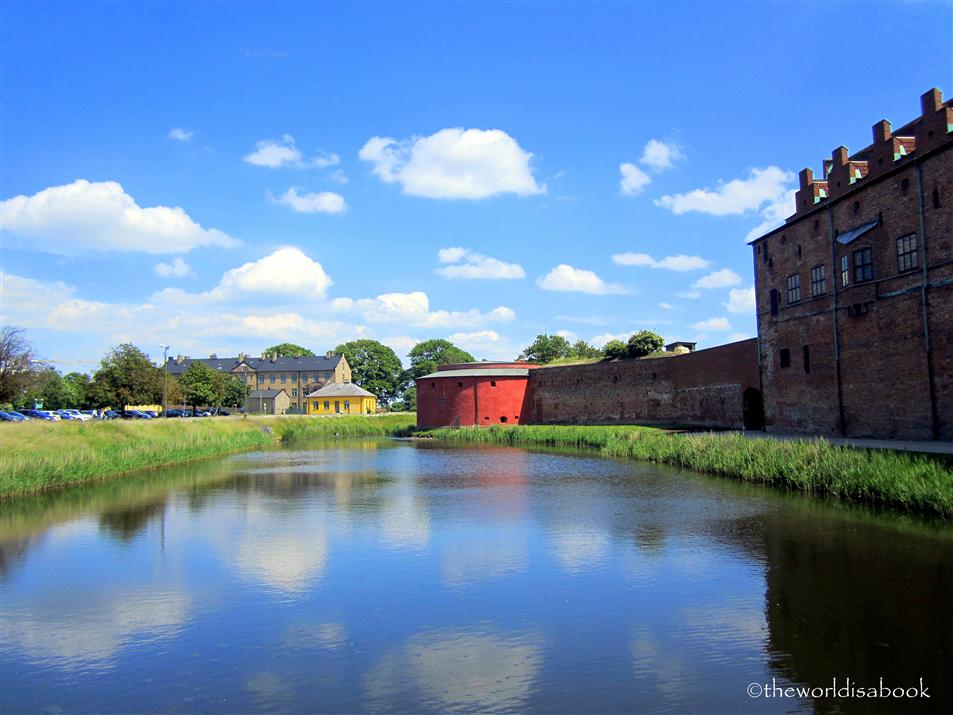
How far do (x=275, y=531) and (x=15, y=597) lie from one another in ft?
13.7

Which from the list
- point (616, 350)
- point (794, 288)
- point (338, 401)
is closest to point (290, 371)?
point (338, 401)

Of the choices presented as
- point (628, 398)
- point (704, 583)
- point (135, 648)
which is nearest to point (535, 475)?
point (704, 583)

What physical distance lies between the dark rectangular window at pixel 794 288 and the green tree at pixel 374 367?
59.2 m

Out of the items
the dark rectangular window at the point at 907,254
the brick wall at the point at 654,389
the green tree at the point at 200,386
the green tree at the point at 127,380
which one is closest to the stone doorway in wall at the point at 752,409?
the brick wall at the point at 654,389

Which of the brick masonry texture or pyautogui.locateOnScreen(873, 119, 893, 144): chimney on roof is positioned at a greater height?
pyautogui.locateOnScreen(873, 119, 893, 144): chimney on roof

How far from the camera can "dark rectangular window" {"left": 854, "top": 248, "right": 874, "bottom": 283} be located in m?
17.7

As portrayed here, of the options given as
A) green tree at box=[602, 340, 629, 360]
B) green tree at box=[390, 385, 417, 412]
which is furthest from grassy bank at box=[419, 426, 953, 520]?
green tree at box=[390, 385, 417, 412]

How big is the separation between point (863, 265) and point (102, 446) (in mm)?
22513

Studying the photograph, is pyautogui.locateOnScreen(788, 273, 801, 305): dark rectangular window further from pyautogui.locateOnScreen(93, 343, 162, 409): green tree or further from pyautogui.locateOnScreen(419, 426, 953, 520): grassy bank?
pyautogui.locateOnScreen(93, 343, 162, 409): green tree

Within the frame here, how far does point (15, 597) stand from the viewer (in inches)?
311

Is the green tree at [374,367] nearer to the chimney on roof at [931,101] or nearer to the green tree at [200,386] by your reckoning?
the green tree at [200,386]

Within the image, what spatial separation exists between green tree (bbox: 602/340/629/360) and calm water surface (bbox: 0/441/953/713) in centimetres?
2337

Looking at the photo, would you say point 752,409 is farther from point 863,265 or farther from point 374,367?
point 374,367

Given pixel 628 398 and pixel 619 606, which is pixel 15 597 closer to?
pixel 619 606
